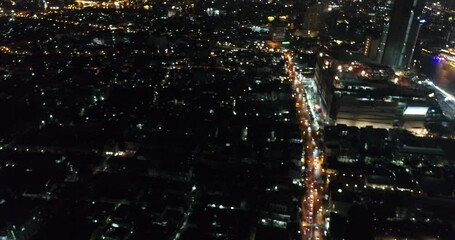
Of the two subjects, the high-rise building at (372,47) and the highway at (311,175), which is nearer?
the highway at (311,175)

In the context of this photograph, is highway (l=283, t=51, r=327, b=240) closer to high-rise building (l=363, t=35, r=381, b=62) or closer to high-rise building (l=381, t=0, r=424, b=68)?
high-rise building (l=381, t=0, r=424, b=68)

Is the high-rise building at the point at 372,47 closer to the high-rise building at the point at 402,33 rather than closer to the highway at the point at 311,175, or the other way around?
the high-rise building at the point at 402,33

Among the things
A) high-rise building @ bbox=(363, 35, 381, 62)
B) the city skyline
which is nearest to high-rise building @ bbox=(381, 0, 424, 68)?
the city skyline

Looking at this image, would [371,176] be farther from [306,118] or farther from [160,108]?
[160,108]

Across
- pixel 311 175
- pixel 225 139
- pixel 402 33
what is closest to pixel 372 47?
pixel 402 33

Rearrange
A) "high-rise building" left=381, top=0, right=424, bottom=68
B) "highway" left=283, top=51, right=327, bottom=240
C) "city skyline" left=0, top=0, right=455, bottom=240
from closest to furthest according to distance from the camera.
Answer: "city skyline" left=0, top=0, right=455, bottom=240 → "highway" left=283, top=51, right=327, bottom=240 → "high-rise building" left=381, top=0, right=424, bottom=68

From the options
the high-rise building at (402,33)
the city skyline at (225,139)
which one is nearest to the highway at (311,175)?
the city skyline at (225,139)

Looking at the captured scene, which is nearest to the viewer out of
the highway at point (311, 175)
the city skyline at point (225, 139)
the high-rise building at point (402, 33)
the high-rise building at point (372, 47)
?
the city skyline at point (225, 139)
